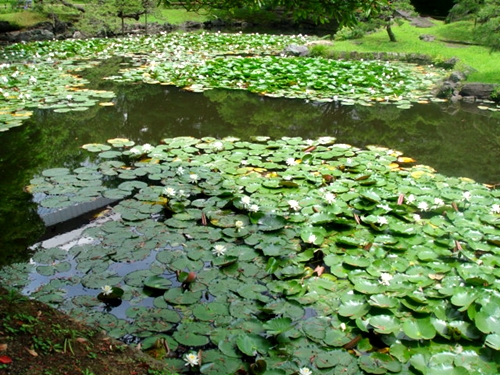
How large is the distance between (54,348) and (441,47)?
481 inches

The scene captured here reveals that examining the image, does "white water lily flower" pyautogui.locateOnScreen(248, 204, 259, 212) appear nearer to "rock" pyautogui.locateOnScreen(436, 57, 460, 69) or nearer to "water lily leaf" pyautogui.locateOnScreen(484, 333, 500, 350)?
"water lily leaf" pyautogui.locateOnScreen(484, 333, 500, 350)

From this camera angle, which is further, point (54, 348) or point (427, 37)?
point (427, 37)

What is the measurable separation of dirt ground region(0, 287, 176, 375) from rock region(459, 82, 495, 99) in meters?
7.65

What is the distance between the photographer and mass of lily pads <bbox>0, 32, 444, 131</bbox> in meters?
6.63

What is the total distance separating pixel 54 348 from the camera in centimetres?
166

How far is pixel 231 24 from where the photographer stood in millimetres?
21453

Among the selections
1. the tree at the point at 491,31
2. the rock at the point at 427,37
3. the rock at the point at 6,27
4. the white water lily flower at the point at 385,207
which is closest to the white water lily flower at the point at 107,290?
the white water lily flower at the point at 385,207

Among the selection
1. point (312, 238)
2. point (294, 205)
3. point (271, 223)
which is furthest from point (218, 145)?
point (312, 238)

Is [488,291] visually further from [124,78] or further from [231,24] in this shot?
[231,24]

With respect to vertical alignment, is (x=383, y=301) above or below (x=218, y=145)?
below

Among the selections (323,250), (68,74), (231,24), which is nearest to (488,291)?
(323,250)

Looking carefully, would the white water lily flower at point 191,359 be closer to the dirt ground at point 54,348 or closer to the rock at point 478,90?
the dirt ground at point 54,348

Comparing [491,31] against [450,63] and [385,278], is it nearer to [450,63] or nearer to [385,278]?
[450,63]

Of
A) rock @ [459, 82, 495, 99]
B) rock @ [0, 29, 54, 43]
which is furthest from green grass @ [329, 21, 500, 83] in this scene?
rock @ [0, 29, 54, 43]
